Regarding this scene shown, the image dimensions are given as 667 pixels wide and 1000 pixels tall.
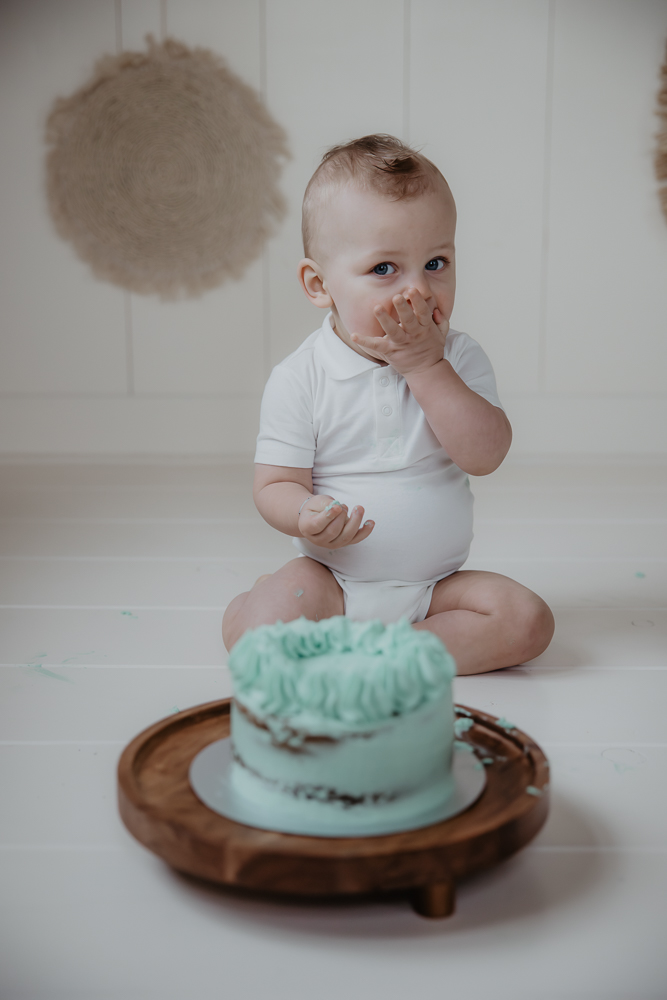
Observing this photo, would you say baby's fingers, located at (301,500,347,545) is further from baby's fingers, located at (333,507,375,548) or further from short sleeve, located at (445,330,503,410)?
short sleeve, located at (445,330,503,410)

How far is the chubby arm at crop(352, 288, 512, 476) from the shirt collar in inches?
1.4

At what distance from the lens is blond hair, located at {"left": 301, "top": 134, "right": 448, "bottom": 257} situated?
39.4 inches

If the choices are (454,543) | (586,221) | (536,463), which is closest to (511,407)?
(536,463)

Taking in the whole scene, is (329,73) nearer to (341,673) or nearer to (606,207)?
(606,207)

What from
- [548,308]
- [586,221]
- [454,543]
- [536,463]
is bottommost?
[536,463]

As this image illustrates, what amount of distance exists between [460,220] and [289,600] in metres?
1.90

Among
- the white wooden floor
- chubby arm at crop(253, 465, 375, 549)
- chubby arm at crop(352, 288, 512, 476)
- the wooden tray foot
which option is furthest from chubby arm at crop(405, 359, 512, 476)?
the wooden tray foot

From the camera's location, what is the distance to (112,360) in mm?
2693

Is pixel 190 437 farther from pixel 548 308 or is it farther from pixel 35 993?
pixel 35 993

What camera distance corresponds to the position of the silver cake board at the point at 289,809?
571 millimetres

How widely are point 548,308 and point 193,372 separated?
1.05m

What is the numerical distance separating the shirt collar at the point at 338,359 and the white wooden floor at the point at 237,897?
1.22 feet

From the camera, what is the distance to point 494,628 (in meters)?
1.04

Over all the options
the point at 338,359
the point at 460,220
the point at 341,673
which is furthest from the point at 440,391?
the point at 460,220
